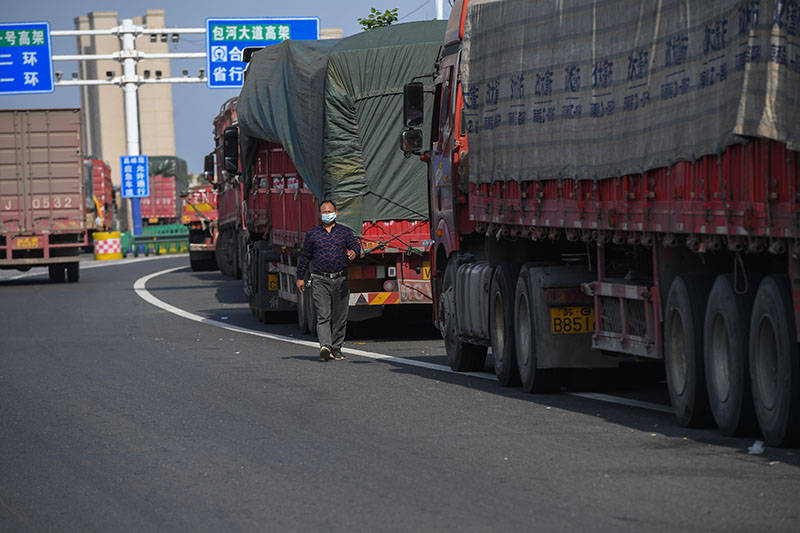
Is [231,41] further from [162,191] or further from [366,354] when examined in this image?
[366,354]

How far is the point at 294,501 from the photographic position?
27.0 feet

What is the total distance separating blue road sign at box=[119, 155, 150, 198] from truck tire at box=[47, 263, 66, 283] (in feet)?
87.1

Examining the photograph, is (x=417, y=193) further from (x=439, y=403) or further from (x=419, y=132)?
(x=439, y=403)

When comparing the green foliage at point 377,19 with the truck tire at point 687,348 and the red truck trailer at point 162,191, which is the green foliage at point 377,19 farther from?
the red truck trailer at point 162,191

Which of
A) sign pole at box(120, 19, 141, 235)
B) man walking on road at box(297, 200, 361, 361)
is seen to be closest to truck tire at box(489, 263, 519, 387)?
man walking on road at box(297, 200, 361, 361)

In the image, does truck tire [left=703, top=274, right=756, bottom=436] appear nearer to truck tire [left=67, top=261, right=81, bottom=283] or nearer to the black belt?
the black belt

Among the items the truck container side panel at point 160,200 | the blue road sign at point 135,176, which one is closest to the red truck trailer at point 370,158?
the blue road sign at point 135,176

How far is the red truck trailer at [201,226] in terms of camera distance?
146 feet

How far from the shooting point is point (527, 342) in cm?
1329

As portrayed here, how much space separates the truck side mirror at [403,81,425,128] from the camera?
15633 mm

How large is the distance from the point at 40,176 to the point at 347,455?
28.4 metres

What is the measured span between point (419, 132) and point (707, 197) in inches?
283

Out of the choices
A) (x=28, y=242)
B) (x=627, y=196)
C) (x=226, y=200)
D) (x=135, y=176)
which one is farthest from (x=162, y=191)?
(x=627, y=196)

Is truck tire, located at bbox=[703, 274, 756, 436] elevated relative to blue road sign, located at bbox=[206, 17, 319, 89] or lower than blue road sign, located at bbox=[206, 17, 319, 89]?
lower
